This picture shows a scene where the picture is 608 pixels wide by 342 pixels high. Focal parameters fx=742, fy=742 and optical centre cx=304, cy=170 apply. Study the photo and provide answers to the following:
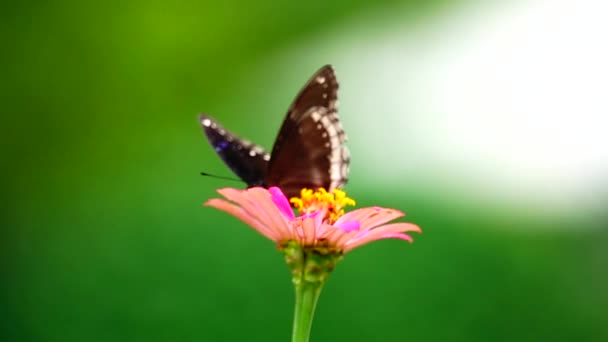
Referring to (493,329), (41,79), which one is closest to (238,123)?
(41,79)

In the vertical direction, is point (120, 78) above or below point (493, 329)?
above

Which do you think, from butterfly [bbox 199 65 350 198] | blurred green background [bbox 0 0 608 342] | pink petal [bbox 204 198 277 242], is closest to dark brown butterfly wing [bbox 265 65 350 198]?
butterfly [bbox 199 65 350 198]

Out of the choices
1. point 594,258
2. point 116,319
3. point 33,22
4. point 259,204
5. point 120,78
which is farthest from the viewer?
point 120,78

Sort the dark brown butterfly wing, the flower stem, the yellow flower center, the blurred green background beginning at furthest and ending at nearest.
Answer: the blurred green background, the dark brown butterfly wing, the yellow flower center, the flower stem

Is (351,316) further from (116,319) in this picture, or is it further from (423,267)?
(116,319)

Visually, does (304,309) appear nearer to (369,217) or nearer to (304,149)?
(369,217)

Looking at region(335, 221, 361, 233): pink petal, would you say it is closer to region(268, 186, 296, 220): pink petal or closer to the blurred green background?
region(268, 186, 296, 220): pink petal

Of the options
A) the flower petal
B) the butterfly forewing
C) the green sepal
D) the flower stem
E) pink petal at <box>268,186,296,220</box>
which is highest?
the butterfly forewing
